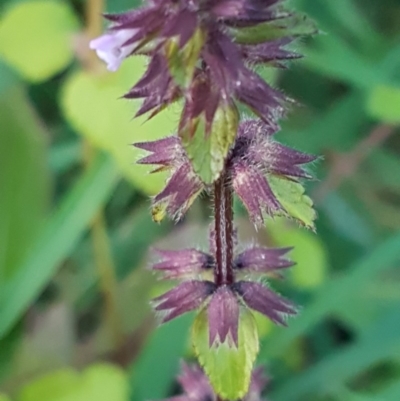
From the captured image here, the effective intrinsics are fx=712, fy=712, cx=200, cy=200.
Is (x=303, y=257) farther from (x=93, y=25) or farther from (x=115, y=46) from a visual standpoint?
(x=115, y=46)

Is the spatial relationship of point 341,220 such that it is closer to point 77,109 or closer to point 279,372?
point 279,372

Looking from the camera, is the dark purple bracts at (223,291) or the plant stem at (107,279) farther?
the plant stem at (107,279)

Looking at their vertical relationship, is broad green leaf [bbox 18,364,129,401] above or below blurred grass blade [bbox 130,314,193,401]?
above

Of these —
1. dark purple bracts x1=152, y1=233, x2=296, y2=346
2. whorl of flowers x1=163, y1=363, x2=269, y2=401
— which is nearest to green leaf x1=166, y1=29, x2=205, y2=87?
dark purple bracts x1=152, y1=233, x2=296, y2=346

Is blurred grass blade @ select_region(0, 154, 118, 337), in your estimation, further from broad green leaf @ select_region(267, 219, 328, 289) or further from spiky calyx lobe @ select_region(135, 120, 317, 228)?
spiky calyx lobe @ select_region(135, 120, 317, 228)

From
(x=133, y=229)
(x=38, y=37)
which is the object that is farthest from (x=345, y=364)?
(x=38, y=37)

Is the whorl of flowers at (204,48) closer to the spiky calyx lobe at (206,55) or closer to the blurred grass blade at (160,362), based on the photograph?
the spiky calyx lobe at (206,55)

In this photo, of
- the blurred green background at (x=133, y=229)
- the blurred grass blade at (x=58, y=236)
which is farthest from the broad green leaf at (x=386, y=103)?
the blurred grass blade at (x=58, y=236)

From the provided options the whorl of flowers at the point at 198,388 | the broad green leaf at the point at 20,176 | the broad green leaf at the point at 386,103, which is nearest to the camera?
the whorl of flowers at the point at 198,388
